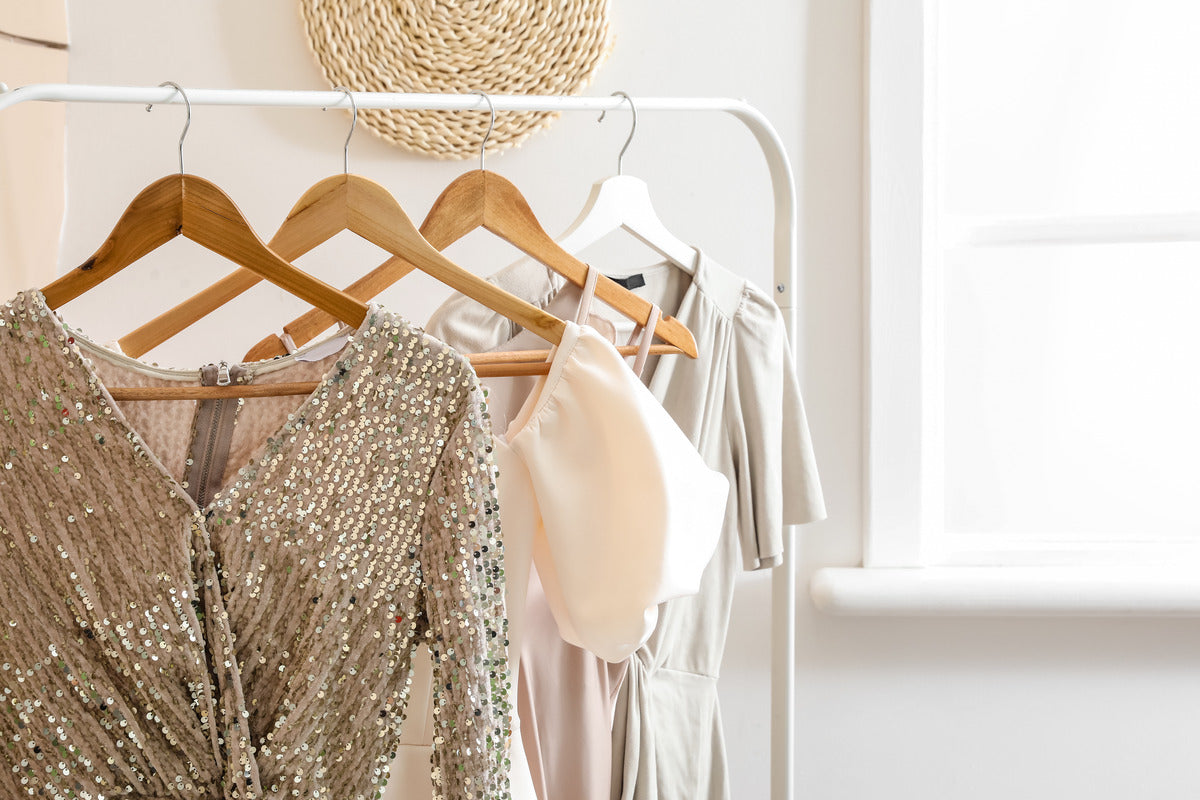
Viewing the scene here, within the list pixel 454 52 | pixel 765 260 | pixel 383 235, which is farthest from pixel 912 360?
pixel 383 235

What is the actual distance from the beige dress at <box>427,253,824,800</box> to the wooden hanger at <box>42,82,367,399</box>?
26 cm

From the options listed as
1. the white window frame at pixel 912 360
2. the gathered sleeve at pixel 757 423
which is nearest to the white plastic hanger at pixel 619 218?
the gathered sleeve at pixel 757 423

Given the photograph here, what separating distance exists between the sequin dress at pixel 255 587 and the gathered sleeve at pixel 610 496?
0.09 metres

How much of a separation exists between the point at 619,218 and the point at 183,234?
41 centimetres

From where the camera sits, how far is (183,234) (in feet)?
2.30

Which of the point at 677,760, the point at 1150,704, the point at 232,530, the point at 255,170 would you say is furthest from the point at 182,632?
the point at 1150,704

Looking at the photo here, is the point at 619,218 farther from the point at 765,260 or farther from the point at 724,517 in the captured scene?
the point at 765,260

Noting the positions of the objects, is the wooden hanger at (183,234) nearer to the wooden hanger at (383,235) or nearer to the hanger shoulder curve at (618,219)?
the wooden hanger at (383,235)

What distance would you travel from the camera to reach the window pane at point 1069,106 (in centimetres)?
153

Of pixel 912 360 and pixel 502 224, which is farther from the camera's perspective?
pixel 912 360

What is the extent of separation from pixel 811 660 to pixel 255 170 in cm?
113

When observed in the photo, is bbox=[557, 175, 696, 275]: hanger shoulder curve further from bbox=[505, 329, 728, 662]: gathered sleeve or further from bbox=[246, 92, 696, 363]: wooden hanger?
bbox=[505, 329, 728, 662]: gathered sleeve

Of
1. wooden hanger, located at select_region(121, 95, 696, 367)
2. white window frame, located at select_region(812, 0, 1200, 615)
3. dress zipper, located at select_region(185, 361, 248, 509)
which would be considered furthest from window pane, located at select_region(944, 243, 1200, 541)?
dress zipper, located at select_region(185, 361, 248, 509)

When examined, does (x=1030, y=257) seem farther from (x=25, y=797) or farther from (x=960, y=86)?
(x=25, y=797)
